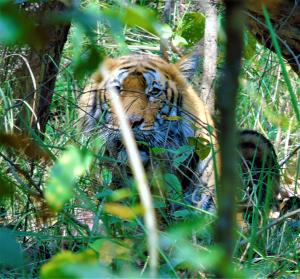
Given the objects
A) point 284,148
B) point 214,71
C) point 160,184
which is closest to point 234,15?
point 160,184

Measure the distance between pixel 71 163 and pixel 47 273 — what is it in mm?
96

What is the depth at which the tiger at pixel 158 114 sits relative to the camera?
133 inches

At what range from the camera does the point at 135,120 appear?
12.0 feet

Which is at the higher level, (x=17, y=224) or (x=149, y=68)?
(x=149, y=68)

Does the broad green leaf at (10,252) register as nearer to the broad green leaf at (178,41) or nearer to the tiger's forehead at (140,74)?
the tiger's forehead at (140,74)

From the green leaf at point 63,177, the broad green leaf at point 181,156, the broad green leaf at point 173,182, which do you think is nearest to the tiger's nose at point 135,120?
the broad green leaf at point 181,156

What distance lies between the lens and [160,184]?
7.82ft

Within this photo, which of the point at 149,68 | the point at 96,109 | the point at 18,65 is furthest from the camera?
the point at 149,68

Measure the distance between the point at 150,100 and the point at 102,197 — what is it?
1580mm

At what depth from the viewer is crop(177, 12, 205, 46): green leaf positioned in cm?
486

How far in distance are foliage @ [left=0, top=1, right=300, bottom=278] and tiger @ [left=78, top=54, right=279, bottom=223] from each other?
0.47 feet

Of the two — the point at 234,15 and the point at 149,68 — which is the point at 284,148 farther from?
the point at 234,15

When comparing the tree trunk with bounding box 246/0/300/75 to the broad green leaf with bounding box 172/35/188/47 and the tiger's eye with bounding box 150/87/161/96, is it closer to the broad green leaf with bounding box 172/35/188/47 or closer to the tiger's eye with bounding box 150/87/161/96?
the tiger's eye with bounding box 150/87/161/96

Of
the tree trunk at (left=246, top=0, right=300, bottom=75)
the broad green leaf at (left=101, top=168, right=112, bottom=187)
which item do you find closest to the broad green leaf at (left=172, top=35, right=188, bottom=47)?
the tree trunk at (left=246, top=0, right=300, bottom=75)
